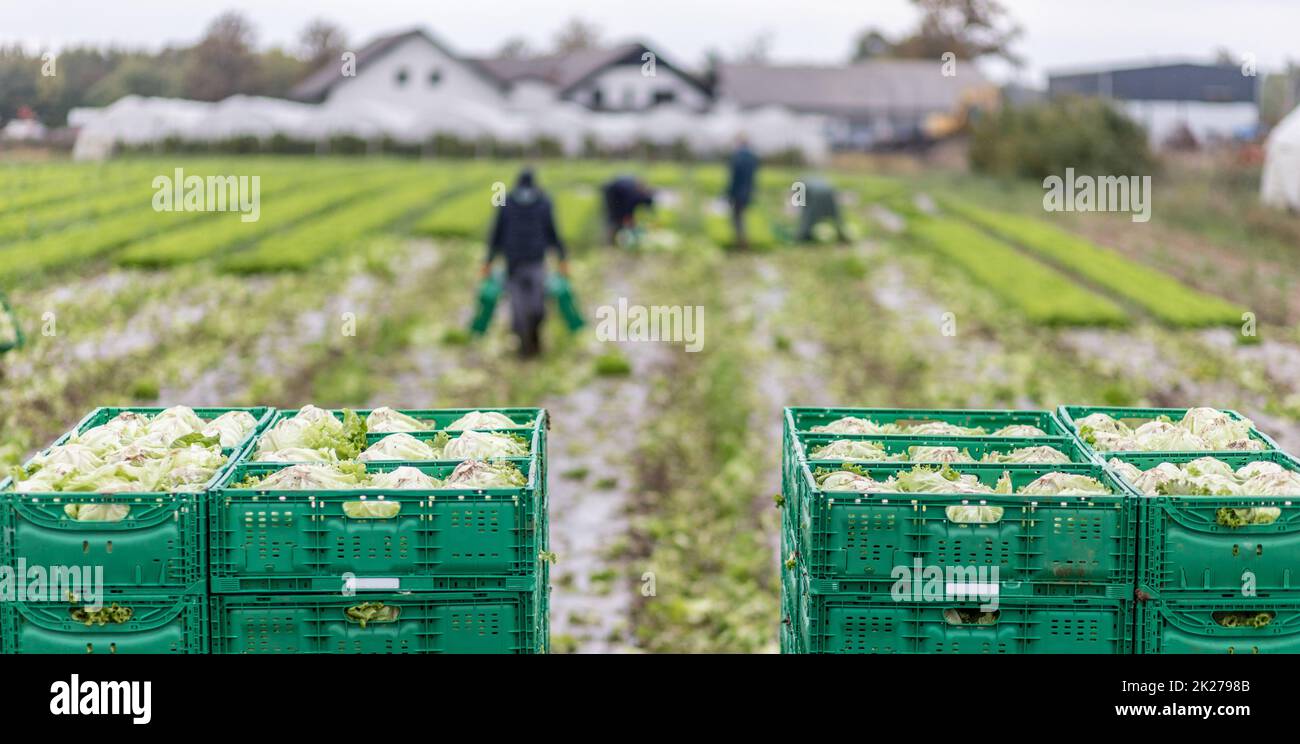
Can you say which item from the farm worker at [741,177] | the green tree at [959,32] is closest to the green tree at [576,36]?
the green tree at [959,32]

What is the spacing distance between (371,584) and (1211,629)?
118 inches

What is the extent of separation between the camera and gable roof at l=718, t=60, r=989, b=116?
272 feet

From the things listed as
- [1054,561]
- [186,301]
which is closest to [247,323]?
[186,301]

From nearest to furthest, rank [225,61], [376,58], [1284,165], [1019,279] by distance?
[1019,279]
[1284,165]
[225,61]
[376,58]

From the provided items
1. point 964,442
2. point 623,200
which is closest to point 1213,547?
point 964,442

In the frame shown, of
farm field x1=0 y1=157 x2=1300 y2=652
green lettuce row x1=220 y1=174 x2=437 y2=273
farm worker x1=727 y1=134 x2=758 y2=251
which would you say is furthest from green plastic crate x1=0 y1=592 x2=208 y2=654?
farm worker x1=727 y1=134 x2=758 y2=251

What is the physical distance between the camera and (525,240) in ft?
52.1

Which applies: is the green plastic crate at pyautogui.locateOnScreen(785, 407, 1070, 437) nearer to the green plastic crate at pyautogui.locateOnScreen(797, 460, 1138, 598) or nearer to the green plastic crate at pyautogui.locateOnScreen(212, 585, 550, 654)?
the green plastic crate at pyautogui.locateOnScreen(797, 460, 1138, 598)

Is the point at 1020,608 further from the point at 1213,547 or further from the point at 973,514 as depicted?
the point at 1213,547

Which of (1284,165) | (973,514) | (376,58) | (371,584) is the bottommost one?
(371,584)

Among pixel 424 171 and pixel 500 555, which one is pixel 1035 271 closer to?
pixel 500 555

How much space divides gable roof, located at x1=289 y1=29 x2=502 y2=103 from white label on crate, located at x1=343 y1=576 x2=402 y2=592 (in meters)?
63.6

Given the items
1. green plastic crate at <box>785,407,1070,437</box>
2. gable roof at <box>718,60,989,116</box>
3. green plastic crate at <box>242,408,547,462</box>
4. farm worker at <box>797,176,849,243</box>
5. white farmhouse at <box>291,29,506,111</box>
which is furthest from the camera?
gable roof at <box>718,60,989,116</box>

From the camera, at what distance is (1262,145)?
3325 cm
